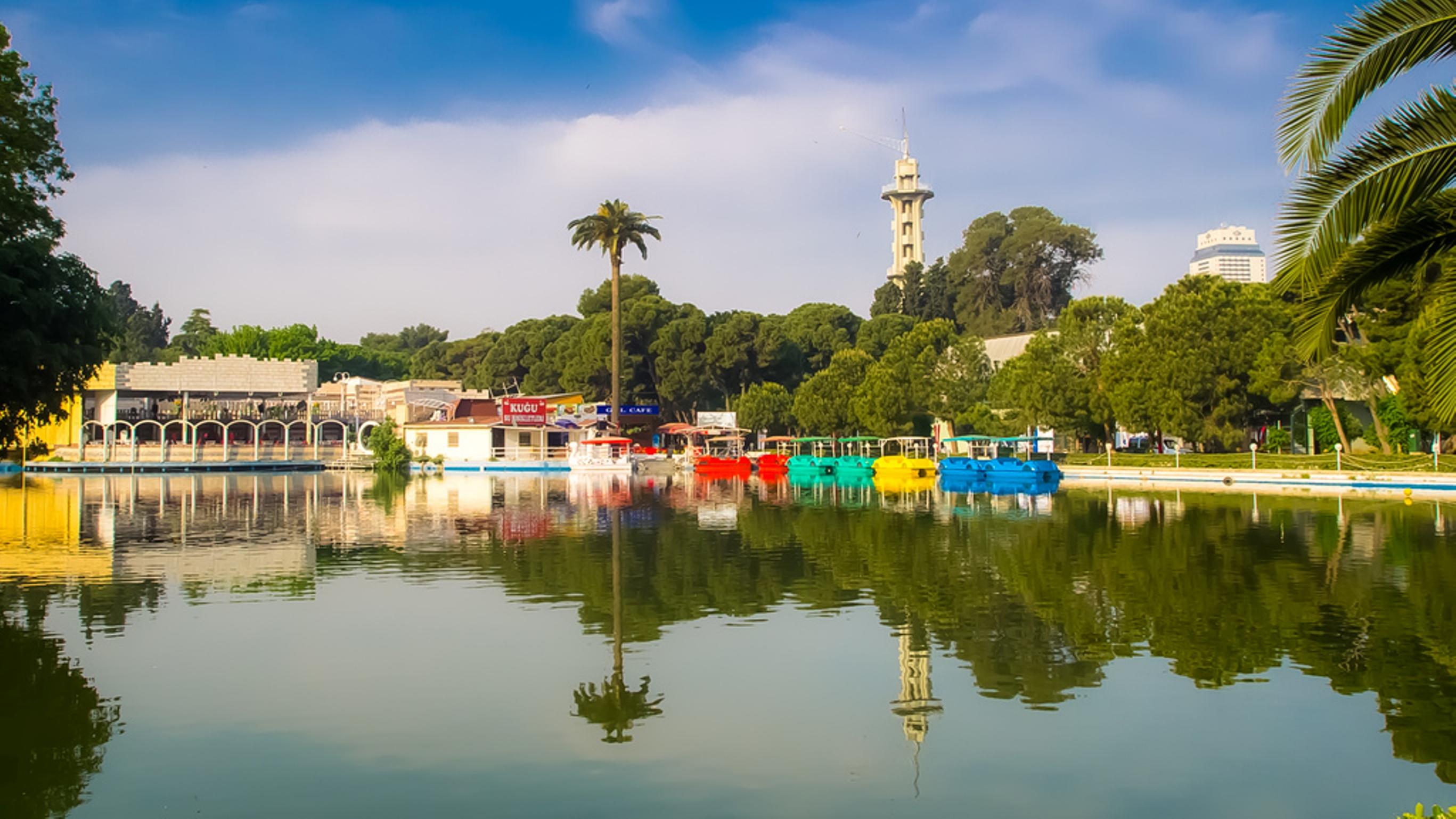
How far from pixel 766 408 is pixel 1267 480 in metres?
44.5

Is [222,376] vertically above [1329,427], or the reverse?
[222,376]

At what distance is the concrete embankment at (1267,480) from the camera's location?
4269 cm

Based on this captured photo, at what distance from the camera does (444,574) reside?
2208cm

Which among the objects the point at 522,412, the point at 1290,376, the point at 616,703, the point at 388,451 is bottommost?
the point at 616,703

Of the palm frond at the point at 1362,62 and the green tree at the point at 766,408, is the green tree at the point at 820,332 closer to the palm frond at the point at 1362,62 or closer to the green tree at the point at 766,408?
the green tree at the point at 766,408

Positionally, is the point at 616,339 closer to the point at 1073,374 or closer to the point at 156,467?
the point at 156,467

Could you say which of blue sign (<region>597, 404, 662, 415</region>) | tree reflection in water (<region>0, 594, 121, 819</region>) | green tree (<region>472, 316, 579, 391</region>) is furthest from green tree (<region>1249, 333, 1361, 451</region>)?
green tree (<region>472, 316, 579, 391</region>)

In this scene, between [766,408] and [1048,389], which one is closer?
[1048,389]

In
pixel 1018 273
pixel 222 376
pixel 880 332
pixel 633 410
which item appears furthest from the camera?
pixel 1018 273

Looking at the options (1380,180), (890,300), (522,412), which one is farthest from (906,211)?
(1380,180)

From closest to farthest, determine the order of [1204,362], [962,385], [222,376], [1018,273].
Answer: [1204,362]
[962,385]
[222,376]
[1018,273]

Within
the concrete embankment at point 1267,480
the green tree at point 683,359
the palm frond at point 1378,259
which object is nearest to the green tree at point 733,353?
the green tree at point 683,359

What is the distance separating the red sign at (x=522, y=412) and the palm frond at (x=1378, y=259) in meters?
65.7

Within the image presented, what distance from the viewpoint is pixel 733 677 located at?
1341cm
